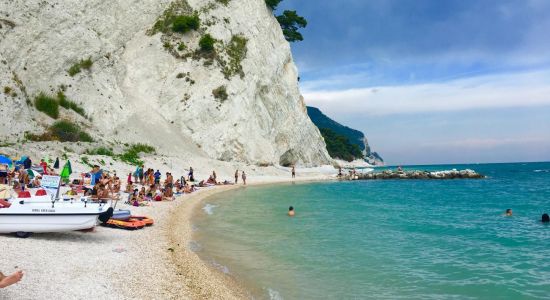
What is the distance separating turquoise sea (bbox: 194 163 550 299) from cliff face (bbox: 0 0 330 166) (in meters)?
21.5

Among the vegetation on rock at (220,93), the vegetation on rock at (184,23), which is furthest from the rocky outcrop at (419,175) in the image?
the vegetation on rock at (184,23)

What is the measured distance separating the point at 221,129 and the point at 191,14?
54.1ft

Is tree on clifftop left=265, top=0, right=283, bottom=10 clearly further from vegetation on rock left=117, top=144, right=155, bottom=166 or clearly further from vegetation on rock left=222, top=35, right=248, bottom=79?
vegetation on rock left=117, top=144, right=155, bottom=166

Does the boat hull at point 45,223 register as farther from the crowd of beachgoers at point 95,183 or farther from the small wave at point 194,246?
the small wave at point 194,246

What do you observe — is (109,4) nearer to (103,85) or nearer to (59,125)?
(103,85)

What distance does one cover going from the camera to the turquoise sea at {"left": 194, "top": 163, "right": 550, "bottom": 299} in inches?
406

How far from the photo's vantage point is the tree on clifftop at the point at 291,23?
76.9 meters

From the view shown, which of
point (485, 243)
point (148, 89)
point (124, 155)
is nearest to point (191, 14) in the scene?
point (148, 89)

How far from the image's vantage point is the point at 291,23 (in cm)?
7750

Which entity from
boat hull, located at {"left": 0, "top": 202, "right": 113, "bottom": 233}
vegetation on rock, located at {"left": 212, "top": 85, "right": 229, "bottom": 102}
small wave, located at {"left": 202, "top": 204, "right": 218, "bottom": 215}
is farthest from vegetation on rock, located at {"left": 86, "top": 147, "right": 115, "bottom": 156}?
boat hull, located at {"left": 0, "top": 202, "right": 113, "bottom": 233}

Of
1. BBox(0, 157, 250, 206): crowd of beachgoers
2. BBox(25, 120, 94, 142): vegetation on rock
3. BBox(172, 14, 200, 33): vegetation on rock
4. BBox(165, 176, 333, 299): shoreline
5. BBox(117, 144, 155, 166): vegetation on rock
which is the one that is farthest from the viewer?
BBox(172, 14, 200, 33): vegetation on rock

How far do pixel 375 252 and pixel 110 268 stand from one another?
8.42m

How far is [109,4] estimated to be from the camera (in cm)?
5112

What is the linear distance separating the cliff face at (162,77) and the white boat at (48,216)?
22.7 m
